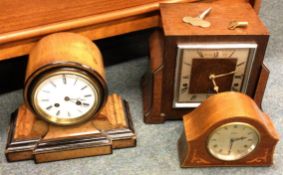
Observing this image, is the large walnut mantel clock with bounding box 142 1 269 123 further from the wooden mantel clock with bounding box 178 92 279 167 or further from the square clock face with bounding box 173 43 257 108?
the wooden mantel clock with bounding box 178 92 279 167

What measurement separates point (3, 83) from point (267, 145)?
1.09m

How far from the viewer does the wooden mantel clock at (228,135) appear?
1148mm

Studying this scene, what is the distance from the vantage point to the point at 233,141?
1205 millimetres

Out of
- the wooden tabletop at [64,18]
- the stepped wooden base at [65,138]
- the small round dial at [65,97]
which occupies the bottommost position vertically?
the stepped wooden base at [65,138]

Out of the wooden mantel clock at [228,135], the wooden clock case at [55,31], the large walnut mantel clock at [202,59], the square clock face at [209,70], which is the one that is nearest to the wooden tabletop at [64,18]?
the wooden clock case at [55,31]

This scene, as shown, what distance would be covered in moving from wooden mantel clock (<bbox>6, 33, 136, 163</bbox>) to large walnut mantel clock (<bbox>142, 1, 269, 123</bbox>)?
0.18 meters

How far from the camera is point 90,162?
130cm

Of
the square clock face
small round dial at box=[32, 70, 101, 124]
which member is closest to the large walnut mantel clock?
the square clock face

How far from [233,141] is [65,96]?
0.54 metres

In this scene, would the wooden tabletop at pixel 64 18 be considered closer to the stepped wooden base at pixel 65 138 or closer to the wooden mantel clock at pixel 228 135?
the stepped wooden base at pixel 65 138

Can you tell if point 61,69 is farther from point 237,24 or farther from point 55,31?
point 237,24

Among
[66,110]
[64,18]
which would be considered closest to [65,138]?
[66,110]

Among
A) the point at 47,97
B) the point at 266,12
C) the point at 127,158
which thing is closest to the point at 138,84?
the point at 127,158

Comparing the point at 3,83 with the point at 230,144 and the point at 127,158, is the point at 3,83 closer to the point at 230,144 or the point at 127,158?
the point at 127,158
